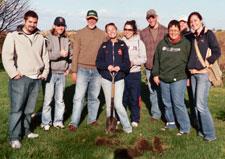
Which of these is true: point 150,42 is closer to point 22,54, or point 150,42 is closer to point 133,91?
point 133,91

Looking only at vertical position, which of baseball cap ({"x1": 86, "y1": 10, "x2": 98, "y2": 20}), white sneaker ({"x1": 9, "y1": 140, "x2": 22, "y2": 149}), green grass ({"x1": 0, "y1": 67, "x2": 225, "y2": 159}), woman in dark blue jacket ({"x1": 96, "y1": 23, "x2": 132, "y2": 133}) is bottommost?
green grass ({"x1": 0, "y1": 67, "x2": 225, "y2": 159})

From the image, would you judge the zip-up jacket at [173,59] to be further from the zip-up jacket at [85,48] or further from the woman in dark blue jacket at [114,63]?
the zip-up jacket at [85,48]

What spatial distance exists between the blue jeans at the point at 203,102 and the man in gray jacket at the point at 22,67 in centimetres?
324

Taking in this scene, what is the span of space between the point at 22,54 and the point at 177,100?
362 cm

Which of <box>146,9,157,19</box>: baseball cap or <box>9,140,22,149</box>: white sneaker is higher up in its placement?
<box>146,9,157,19</box>: baseball cap

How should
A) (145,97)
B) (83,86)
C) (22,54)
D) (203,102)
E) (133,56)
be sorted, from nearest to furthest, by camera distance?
(22,54), (203,102), (83,86), (133,56), (145,97)

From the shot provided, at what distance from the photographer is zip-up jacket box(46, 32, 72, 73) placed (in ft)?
30.5

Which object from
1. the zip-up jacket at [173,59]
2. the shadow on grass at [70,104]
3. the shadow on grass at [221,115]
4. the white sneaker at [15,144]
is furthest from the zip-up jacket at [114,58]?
the shadow on grass at [221,115]

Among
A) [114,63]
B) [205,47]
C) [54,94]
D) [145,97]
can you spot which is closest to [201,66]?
[205,47]

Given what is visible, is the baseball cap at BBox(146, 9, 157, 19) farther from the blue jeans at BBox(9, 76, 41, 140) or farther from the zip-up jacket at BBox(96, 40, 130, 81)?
the blue jeans at BBox(9, 76, 41, 140)

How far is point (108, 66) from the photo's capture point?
9.18 m

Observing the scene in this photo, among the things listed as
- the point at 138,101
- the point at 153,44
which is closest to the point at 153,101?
A: the point at 138,101

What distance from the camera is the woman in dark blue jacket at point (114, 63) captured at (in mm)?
9203

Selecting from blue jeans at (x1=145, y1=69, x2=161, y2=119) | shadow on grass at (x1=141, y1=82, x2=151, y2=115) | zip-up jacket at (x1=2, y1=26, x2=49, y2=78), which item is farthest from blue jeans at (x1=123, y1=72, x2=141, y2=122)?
zip-up jacket at (x1=2, y1=26, x2=49, y2=78)
